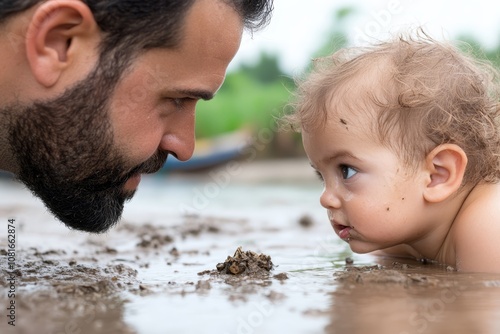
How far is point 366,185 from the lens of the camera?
302 cm

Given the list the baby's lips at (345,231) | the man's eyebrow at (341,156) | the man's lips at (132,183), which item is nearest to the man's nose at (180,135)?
the man's lips at (132,183)

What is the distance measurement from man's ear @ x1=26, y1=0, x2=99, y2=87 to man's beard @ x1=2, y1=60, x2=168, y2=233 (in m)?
0.11

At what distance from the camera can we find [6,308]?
2145mm

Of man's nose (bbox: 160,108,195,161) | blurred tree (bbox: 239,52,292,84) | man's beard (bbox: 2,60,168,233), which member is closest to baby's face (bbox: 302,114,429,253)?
man's nose (bbox: 160,108,195,161)

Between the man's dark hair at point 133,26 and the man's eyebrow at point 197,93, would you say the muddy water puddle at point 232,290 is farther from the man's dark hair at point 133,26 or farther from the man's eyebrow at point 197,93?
the man's dark hair at point 133,26

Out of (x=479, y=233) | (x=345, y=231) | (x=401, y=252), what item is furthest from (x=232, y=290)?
(x=401, y=252)

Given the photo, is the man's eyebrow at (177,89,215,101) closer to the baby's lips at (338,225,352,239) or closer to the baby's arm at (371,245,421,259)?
the baby's lips at (338,225,352,239)

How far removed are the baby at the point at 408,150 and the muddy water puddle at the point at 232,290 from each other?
7.5 inches

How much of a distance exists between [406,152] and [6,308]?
1.73 metres

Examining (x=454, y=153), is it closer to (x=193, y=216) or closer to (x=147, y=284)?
(x=147, y=284)

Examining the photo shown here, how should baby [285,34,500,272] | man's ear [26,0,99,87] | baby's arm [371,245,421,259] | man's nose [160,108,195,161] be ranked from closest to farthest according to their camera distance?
Result: man's ear [26,0,99,87], baby [285,34,500,272], man's nose [160,108,195,161], baby's arm [371,245,421,259]

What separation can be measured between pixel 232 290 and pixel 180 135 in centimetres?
94

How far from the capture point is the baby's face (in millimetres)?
3014

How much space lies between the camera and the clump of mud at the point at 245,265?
2824 mm
